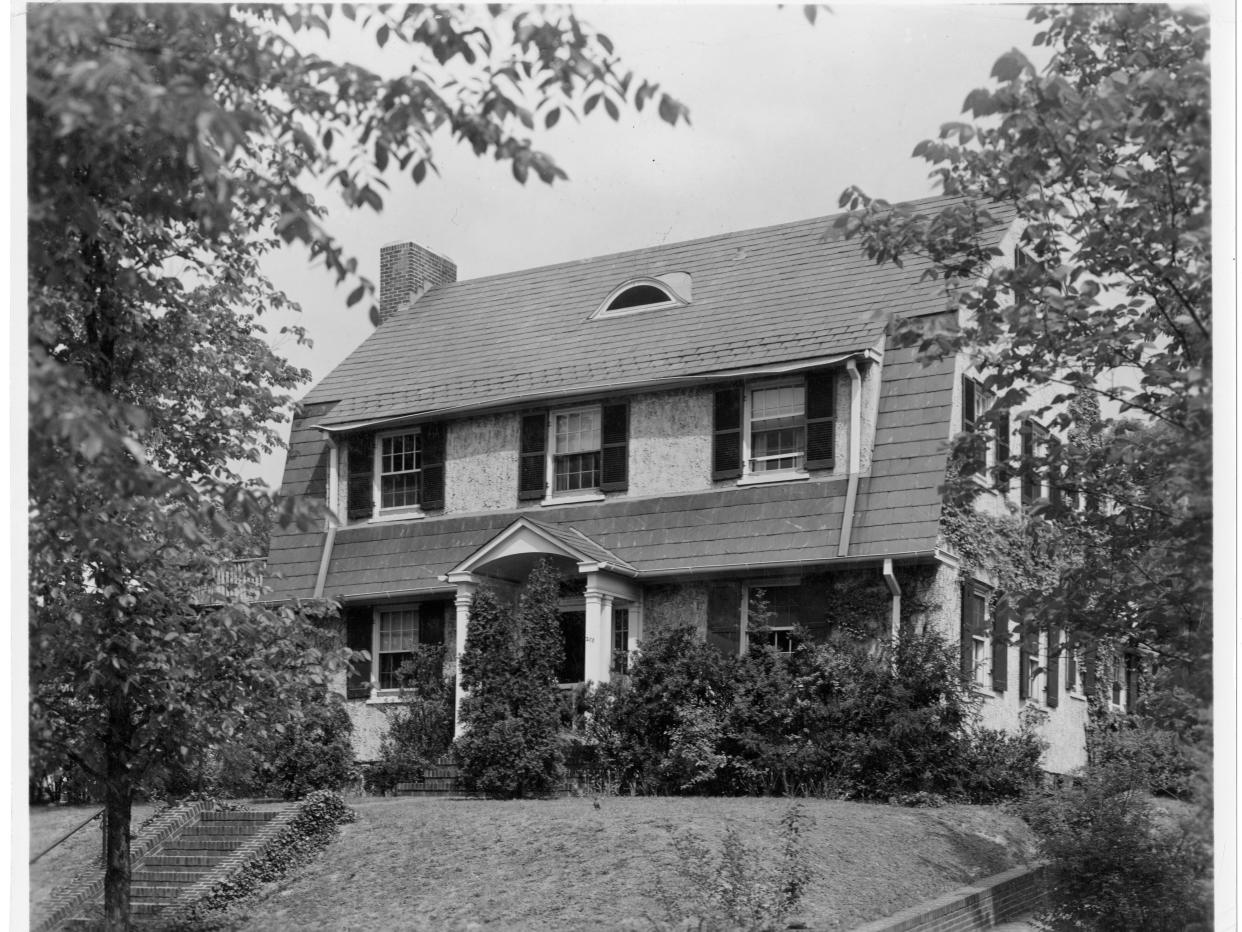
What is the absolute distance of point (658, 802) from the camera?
655 inches

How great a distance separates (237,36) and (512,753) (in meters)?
11.7

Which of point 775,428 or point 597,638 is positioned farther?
point 775,428

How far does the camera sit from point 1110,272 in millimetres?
10398

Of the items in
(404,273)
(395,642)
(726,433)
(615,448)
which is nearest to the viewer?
(726,433)

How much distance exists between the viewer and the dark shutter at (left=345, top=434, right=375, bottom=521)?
23109 millimetres

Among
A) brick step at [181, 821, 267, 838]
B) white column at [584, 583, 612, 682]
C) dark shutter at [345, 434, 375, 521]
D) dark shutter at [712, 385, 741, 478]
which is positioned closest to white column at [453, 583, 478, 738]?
white column at [584, 583, 612, 682]

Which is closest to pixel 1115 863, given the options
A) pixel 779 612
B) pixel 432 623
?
pixel 779 612

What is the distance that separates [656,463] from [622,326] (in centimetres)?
257

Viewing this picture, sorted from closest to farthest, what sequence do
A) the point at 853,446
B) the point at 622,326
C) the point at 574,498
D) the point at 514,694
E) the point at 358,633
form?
the point at 514,694 → the point at 853,446 → the point at 574,498 → the point at 622,326 → the point at 358,633

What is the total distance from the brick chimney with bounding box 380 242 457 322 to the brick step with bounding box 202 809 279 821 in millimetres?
11477

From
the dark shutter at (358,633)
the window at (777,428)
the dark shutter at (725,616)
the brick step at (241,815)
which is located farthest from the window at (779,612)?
the brick step at (241,815)

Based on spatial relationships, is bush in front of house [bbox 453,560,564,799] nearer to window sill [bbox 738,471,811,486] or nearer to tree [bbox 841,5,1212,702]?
window sill [bbox 738,471,811,486]

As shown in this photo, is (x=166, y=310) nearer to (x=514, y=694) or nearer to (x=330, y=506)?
(x=514, y=694)

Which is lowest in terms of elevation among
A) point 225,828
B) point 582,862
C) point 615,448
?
point 225,828
